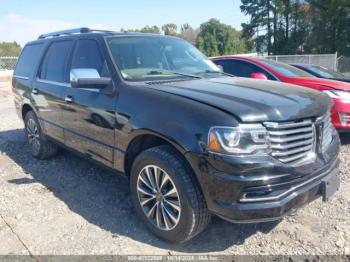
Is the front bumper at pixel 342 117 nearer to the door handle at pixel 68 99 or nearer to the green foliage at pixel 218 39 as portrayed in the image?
the door handle at pixel 68 99

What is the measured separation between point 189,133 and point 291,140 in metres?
0.80

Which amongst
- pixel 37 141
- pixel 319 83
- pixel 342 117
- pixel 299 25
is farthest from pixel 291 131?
pixel 299 25

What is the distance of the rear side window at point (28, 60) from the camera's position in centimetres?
559

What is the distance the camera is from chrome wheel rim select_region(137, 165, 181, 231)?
311 centimetres

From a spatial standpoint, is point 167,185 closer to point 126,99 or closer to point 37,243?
point 126,99

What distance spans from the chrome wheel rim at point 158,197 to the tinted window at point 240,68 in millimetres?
4265

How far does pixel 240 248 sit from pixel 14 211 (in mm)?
2528

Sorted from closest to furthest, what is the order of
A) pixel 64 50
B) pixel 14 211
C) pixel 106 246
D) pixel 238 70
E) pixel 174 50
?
pixel 106 246
pixel 14 211
pixel 174 50
pixel 64 50
pixel 238 70

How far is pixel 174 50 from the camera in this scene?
444 centimetres

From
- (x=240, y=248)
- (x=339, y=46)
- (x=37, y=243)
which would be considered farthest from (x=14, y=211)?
(x=339, y=46)

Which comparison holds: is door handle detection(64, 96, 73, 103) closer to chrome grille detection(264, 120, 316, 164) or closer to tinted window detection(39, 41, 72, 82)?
tinted window detection(39, 41, 72, 82)

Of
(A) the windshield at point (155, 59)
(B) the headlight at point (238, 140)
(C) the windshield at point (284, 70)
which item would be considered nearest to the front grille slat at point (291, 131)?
(B) the headlight at point (238, 140)

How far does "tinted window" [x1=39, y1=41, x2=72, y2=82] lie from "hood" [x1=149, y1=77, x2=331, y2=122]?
1.77 metres

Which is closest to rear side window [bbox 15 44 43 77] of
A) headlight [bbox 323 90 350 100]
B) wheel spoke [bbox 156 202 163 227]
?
wheel spoke [bbox 156 202 163 227]
